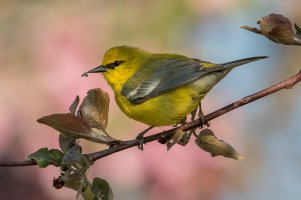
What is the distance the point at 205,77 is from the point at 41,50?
1.62 m

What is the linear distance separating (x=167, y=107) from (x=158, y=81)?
0.22 meters

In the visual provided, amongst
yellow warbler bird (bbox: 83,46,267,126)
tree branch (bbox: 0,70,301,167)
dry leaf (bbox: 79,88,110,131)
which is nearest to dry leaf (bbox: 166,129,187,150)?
tree branch (bbox: 0,70,301,167)

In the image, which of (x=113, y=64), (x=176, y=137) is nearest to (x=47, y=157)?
(x=176, y=137)

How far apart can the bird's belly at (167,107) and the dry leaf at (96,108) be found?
2.32 feet

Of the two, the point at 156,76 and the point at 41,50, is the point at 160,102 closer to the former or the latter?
the point at 156,76

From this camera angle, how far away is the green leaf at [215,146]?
65.1 inches

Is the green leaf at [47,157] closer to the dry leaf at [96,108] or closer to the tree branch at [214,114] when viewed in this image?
the tree branch at [214,114]

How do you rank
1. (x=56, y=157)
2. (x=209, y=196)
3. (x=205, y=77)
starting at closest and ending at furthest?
1. (x=56, y=157)
2. (x=205, y=77)
3. (x=209, y=196)

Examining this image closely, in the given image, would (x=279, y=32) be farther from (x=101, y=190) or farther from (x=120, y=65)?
(x=120, y=65)

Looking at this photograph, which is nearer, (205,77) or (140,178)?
(205,77)

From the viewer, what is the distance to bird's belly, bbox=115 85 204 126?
2.47 m

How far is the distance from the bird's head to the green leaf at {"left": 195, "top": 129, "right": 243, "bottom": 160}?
1391mm

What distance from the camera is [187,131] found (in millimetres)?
1752

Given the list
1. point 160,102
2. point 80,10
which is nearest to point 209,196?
point 160,102
